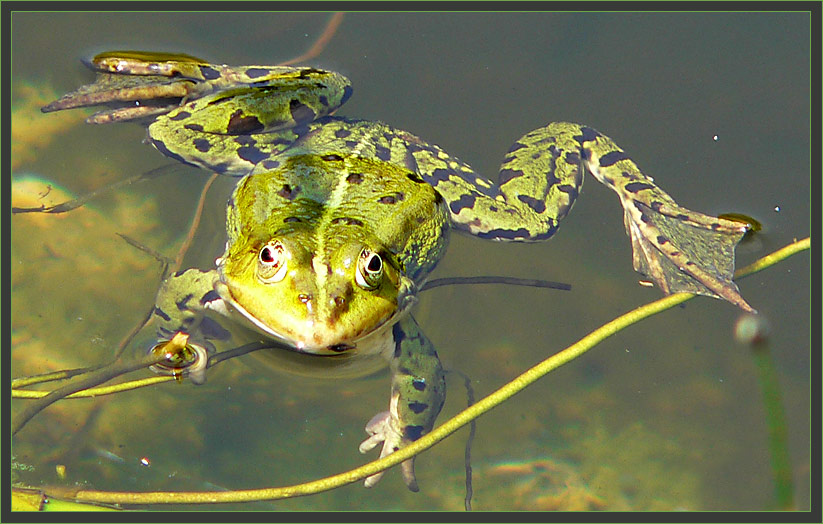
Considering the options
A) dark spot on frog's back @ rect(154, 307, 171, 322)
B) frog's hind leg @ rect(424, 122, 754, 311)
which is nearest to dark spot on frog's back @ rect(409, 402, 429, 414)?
frog's hind leg @ rect(424, 122, 754, 311)

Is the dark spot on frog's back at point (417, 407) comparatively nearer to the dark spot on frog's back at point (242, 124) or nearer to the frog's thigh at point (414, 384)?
the frog's thigh at point (414, 384)

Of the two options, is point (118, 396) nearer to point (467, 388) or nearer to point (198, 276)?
point (198, 276)

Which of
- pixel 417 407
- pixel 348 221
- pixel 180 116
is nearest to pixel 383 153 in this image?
pixel 348 221

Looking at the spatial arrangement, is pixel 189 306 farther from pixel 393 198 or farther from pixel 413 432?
pixel 413 432

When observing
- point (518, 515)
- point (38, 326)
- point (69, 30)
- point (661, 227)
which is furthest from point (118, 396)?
point (661, 227)

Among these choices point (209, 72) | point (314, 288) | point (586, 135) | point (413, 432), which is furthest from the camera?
point (586, 135)

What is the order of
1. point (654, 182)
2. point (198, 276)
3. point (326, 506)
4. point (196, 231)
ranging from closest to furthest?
point (326, 506) → point (198, 276) → point (196, 231) → point (654, 182)
